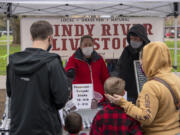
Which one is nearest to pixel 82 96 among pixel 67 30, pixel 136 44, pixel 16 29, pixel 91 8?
pixel 136 44

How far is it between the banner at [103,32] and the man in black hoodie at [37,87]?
3021 millimetres

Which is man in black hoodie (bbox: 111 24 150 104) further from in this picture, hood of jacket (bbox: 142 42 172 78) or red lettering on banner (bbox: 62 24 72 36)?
red lettering on banner (bbox: 62 24 72 36)

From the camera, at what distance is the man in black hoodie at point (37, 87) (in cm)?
195

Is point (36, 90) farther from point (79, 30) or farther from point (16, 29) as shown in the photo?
point (16, 29)

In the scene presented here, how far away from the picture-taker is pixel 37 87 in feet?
6.40

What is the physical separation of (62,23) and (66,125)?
107 inches

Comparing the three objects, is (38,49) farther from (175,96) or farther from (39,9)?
(39,9)

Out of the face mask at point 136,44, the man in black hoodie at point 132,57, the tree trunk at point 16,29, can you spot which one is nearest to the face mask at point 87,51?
the man in black hoodie at point 132,57

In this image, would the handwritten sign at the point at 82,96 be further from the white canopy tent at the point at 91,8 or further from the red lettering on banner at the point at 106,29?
the white canopy tent at the point at 91,8

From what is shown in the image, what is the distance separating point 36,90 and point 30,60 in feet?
0.69

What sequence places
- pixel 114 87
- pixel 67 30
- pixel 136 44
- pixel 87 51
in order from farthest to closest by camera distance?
pixel 67 30, pixel 87 51, pixel 136 44, pixel 114 87

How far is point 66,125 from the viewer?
8.84ft

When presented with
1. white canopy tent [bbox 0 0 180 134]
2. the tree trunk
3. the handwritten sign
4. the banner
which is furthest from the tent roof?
the tree trunk

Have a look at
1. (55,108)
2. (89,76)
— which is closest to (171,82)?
(55,108)
